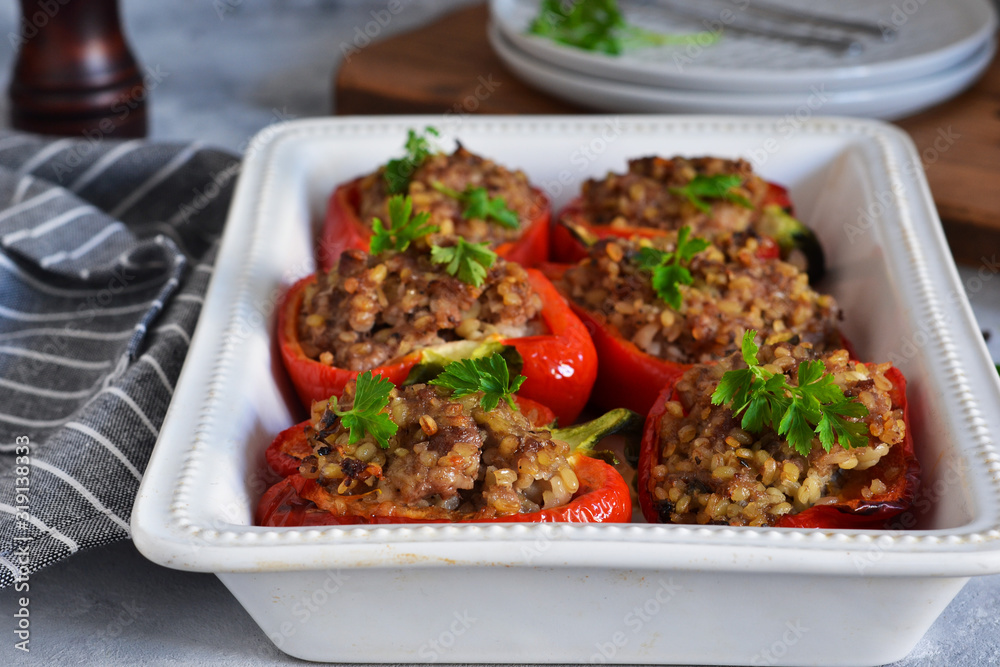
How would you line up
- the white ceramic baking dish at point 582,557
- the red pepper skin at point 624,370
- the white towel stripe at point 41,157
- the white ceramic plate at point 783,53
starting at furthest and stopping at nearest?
the white ceramic plate at point 783,53, the white towel stripe at point 41,157, the red pepper skin at point 624,370, the white ceramic baking dish at point 582,557

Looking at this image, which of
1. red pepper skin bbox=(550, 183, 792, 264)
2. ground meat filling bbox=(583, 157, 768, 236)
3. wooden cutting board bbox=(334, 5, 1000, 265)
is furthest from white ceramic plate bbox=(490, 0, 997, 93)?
ground meat filling bbox=(583, 157, 768, 236)

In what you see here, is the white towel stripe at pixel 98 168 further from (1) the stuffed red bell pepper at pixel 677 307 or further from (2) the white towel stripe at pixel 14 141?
(1) the stuffed red bell pepper at pixel 677 307

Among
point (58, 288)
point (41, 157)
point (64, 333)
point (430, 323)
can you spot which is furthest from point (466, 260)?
point (41, 157)

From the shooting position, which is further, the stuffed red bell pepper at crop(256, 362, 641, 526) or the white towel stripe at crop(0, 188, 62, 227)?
the white towel stripe at crop(0, 188, 62, 227)

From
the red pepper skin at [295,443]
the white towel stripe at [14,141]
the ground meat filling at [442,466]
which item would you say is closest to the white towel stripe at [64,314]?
the white towel stripe at [14,141]

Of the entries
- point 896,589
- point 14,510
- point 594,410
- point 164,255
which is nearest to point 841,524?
point 896,589

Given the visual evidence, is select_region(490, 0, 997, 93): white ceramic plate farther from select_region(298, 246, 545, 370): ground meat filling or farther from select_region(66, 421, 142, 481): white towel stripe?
select_region(66, 421, 142, 481): white towel stripe

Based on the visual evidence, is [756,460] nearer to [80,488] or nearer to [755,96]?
[80,488]
